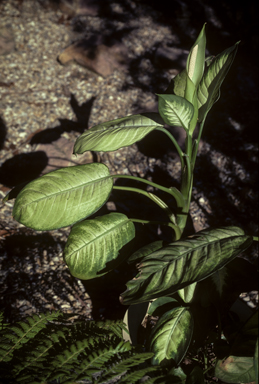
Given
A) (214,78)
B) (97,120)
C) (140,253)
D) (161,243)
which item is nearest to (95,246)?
(140,253)

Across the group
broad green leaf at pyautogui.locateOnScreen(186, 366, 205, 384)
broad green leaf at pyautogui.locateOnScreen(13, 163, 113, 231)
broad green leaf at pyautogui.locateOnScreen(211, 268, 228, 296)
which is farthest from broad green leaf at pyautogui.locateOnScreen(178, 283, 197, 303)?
broad green leaf at pyautogui.locateOnScreen(13, 163, 113, 231)

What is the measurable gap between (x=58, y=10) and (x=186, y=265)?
3.93 meters

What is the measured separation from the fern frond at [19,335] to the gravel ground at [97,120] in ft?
1.92

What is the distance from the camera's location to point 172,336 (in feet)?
3.00

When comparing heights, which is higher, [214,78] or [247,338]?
[214,78]

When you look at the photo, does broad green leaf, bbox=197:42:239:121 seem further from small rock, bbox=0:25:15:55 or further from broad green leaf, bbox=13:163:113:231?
small rock, bbox=0:25:15:55

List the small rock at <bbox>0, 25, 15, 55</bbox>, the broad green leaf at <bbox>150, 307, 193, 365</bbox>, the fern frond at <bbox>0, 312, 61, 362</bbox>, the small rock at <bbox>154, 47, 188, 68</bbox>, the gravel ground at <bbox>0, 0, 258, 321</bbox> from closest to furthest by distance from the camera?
the fern frond at <bbox>0, 312, 61, 362</bbox>, the broad green leaf at <bbox>150, 307, 193, 365</bbox>, the gravel ground at <bbox>0, 0, 258, 321</bbox>, the small rock at <bbox>154, 47, 188, 68</bbox>, the small rock at <bbox>0, 25, 15, 55</bbox>

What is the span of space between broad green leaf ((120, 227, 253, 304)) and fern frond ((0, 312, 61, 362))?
0.34 meters

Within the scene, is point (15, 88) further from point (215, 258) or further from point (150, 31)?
point (215, 258)

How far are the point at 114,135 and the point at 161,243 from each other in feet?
1.55

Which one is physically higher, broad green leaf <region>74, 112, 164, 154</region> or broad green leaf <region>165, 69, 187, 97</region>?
broad green leaf <region>165, 69, 187, 97</region>

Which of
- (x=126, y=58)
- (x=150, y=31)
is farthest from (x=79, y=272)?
(x=150, y=31)

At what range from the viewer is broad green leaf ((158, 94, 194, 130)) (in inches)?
33.6

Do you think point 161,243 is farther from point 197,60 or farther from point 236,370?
point 197,60
